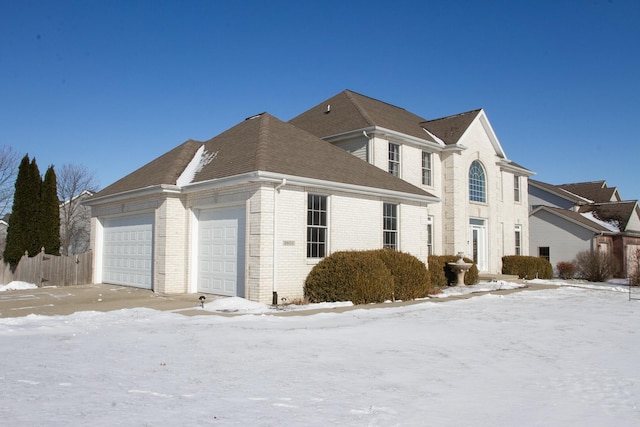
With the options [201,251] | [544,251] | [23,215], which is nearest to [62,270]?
[23,215]

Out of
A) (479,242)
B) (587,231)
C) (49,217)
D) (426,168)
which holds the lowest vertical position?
(479,242)

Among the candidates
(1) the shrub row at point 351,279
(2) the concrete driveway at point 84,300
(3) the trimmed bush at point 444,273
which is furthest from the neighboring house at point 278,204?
(3) the trimmed bush at point 444,273

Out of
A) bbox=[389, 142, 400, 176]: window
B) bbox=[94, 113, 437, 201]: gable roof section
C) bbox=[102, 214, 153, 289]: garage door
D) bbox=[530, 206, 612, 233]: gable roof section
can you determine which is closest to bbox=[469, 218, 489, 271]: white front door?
bbox=[389, 142, 400, 176]: window

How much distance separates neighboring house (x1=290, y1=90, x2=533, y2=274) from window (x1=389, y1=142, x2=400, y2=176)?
0.15 feet

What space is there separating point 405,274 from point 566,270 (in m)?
18.8

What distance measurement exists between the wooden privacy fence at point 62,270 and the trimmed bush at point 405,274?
11936 mm

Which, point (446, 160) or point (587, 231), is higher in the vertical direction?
point (446, 160)

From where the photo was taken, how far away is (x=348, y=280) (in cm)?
1471

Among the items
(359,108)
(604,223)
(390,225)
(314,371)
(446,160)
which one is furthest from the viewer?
(604,223)

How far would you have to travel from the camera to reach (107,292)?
17234 mm

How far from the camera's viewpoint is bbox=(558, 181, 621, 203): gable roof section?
42.7 metres

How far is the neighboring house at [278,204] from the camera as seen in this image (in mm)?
14727

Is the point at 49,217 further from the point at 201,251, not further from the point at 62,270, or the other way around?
the point at 201,251

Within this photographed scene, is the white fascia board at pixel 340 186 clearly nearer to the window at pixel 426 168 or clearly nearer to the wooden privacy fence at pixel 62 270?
the window at pixel 426 168
